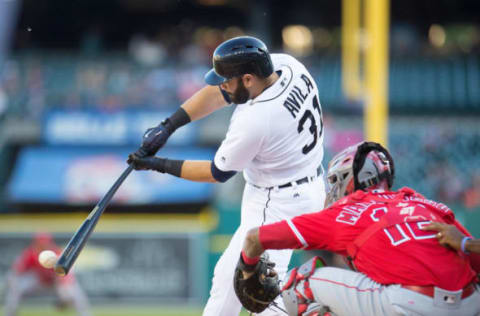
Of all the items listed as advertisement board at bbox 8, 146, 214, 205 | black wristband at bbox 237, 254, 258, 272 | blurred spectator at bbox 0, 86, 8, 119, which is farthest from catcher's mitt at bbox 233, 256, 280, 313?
blurred spectator at bbox 0, 86, 8, 119

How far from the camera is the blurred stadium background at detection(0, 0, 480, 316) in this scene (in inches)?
447

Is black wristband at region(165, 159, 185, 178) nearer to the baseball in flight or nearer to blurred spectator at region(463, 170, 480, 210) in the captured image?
the baseball in flight

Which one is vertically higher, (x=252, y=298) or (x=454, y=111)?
(x=252, y=298)

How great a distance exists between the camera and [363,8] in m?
14.0

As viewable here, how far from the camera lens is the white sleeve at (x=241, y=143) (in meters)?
4.06

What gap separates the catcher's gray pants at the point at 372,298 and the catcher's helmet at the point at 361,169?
0.40m

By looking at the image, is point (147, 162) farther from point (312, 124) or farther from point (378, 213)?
point (378, 213)

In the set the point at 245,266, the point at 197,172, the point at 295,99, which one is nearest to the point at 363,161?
the point at 245,266

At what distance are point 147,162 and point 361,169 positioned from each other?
1371mm

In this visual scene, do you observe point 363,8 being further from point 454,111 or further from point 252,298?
point 252,298

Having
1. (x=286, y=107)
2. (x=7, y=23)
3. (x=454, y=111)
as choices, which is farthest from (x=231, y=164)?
(x=454, y=111)

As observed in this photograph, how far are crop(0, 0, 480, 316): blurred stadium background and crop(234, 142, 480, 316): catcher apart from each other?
782cm

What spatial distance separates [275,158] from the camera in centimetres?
426

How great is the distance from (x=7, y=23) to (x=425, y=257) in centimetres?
348
